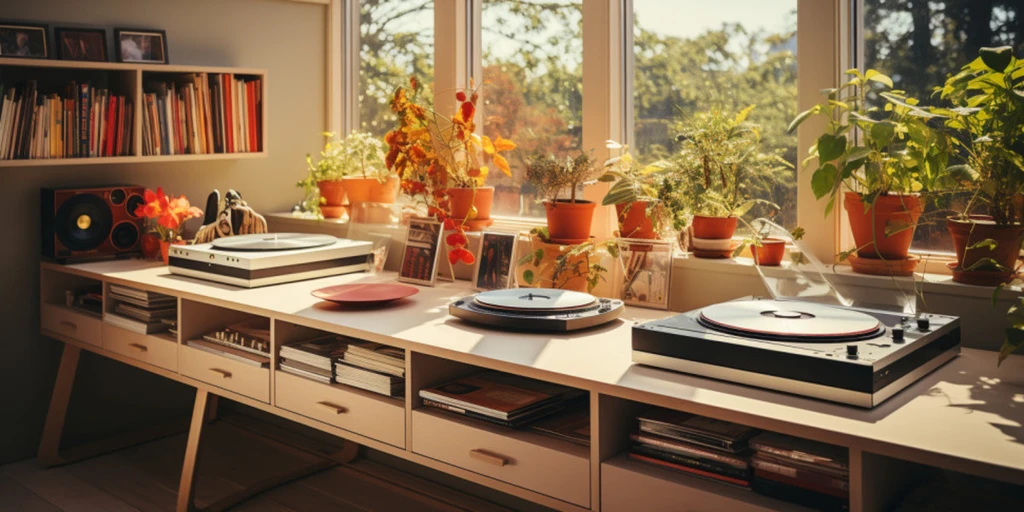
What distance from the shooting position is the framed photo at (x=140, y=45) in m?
3.13

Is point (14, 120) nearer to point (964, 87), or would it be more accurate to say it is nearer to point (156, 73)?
point (156, 73)

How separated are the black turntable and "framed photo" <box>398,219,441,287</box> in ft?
3.58

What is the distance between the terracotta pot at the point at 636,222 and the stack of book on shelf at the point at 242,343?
1044 millimetres

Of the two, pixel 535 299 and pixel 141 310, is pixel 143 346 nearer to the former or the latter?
pixel 141 310

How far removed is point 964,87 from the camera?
181 cm

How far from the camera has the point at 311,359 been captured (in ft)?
7.43

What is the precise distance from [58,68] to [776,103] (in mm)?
2378

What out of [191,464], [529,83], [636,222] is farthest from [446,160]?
[191,464]

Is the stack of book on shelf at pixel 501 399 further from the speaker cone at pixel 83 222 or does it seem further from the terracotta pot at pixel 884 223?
the speaker cone at pixel 83 222

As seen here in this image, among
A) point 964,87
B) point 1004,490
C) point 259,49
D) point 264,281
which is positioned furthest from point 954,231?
point 259,49

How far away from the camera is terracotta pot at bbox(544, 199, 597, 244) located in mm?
2508

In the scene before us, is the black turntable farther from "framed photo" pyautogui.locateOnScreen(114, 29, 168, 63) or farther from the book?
"framed photo" pyautogui.locateOnScreen(114, 29, 168, 63)

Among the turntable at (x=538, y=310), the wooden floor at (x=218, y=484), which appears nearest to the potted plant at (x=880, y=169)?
the turntable at (x=538, y=310)

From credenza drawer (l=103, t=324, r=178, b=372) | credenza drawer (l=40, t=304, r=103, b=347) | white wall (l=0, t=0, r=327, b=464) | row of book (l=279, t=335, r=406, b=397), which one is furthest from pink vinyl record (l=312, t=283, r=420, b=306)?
white wall (l=0, t=0, r=327, b=464)
